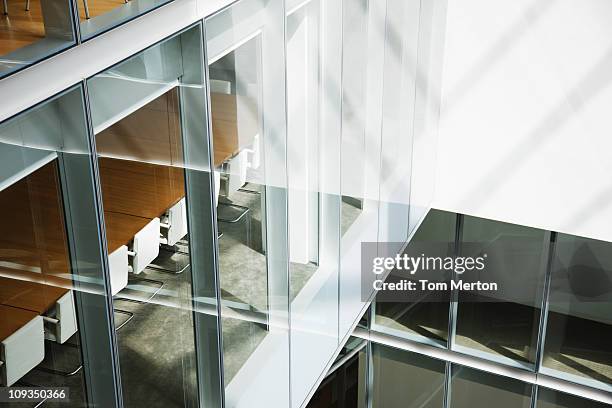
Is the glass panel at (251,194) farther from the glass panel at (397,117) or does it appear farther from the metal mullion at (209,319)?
the glass panel at (397,117)

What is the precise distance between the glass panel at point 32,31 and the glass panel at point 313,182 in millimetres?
2448

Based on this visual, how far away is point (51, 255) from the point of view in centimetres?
357

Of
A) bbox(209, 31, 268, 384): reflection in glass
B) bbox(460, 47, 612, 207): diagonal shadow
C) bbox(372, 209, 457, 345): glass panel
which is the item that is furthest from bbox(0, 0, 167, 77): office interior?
bbox(372, 209, 457, 345): glass panel

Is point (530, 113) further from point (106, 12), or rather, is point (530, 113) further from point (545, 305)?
point (106, 12)

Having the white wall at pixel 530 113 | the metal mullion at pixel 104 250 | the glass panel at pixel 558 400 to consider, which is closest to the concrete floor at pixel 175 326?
the metal mullion at pixel 104 250

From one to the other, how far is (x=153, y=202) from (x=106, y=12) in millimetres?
1123

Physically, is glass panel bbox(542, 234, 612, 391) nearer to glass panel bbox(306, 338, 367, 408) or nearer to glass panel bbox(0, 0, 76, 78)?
glass panel bbox(306, 338, 367, 408)

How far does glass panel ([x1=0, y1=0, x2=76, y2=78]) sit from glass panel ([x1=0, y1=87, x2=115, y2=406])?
0.22m

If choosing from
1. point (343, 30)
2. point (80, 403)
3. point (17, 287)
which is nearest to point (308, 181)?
point (343, 30)

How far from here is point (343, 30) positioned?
20.8ft

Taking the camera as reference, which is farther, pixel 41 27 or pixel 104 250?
pixel 104 250

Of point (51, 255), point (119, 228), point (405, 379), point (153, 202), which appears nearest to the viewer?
point (51, 255)

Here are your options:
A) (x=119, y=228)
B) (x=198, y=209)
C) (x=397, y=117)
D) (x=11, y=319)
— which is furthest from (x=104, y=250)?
(x=397, y=117)

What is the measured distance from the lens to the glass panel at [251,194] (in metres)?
4.80
